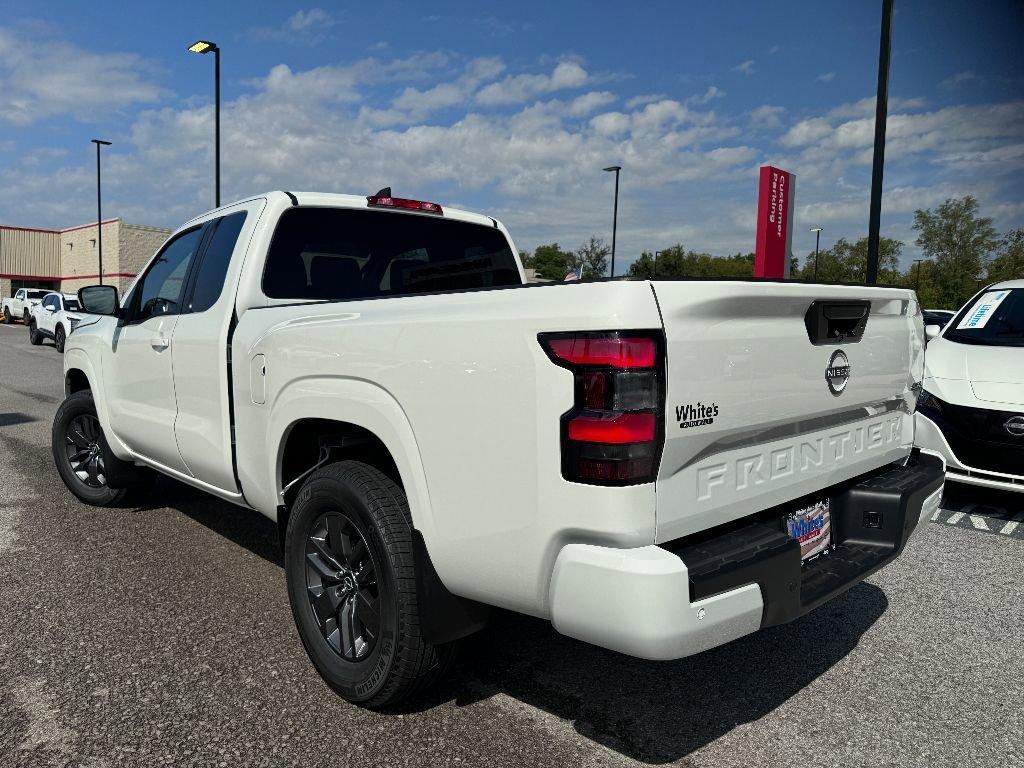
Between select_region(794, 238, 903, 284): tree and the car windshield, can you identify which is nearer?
the car windshield

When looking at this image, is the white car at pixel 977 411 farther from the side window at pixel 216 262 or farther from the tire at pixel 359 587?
the side window at pixel 216 262

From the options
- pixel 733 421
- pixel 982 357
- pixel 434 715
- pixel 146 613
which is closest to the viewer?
pixel 733 421

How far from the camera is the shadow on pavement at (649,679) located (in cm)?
263

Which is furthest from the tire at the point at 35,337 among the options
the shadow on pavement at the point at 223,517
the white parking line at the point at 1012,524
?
the white parking line at the point at 1012,524

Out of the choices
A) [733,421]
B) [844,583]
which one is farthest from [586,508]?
[844,583]

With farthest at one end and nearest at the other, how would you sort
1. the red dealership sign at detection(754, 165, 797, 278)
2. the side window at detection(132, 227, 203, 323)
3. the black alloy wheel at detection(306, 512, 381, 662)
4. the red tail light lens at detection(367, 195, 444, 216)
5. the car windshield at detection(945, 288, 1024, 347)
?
1. the red dealership sign at detection(754, 165, 797, 278)
2. the car windshield at detection(945, 288, 1024, 347)
3. the side window at detection(132, 227, 203, 323)
4. the red tail light lens at detection(367, 195, 444, 216)
5. the black alloy wheel at detection(306, 512, 381, 662)

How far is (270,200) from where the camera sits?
11.8ft

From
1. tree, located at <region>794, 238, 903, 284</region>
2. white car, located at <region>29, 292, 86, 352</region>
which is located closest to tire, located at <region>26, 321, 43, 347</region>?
white car, located at <region>29, 292, 86, 352</region>

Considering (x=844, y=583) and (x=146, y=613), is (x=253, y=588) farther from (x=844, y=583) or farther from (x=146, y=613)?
(x=844, y=583)

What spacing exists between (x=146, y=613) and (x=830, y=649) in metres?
2.98

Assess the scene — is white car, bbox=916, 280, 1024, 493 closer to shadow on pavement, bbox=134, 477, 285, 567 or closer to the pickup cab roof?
the pickup cab roof

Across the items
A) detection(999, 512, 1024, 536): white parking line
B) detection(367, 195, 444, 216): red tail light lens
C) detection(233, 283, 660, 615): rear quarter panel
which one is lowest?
detection(999, 512, 1024, 536): white parking line

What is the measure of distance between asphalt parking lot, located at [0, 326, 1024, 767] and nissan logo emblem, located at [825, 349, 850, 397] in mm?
1147

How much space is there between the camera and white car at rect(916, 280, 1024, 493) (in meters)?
4.92
